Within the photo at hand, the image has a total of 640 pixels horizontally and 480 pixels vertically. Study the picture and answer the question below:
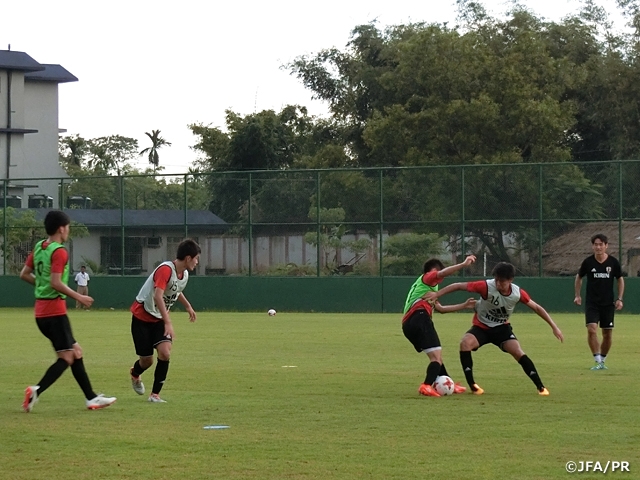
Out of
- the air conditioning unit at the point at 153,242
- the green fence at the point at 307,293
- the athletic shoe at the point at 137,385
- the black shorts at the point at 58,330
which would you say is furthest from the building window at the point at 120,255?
the black shorts at the point at 58,330

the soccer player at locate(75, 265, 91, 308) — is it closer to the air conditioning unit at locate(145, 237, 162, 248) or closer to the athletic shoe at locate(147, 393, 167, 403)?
the air conditioning unit at locate(145, 237, 162, 248)

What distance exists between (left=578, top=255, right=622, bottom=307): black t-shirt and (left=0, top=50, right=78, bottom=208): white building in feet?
156

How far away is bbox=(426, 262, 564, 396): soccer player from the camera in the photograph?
12180mm

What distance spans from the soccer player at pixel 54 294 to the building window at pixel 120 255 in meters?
28.8

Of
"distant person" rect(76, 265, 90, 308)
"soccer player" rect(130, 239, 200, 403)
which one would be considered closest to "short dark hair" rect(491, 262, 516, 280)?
"soccer player" rect(130, 239, 200, 403)

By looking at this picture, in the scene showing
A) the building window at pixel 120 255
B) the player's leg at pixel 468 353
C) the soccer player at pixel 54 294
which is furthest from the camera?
the building window at pixel 120 255

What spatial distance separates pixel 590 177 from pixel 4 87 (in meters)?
40.2

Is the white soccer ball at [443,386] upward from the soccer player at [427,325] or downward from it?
downward

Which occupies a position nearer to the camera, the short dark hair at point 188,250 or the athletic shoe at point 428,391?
the short dark hair at point 188,250

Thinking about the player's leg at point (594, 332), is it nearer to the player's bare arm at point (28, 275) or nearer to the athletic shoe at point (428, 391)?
the athletic shoe at point (428, 391)

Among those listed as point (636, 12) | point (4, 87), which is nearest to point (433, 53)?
point (636, 12)

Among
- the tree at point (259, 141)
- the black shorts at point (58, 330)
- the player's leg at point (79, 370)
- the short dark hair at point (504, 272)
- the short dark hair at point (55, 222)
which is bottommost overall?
the player's leg at point (79, 370)

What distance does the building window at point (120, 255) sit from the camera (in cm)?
3934

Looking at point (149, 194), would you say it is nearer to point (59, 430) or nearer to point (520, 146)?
point (520, 146)
